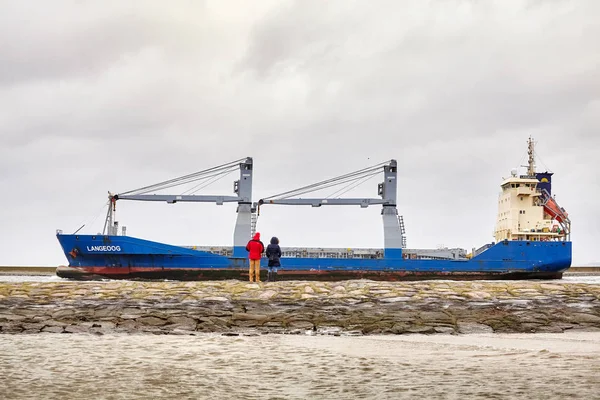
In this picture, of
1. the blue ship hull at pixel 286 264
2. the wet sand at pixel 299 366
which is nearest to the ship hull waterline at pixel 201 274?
the blue ship hull at pixel 286 264

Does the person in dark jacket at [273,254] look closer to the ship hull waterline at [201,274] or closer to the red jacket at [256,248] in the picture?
the red jacket at [256,248]

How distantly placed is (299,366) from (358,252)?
114 ft

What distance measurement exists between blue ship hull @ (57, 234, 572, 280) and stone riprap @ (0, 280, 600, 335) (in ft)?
77.7

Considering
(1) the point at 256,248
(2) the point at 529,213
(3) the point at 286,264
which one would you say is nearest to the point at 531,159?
(2) the point at 529,213

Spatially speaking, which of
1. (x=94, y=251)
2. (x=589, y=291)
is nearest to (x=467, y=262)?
(x=94, y=251)

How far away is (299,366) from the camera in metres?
7.26

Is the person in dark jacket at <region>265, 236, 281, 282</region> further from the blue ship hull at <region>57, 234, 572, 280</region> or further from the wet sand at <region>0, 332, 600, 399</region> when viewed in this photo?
the blue ship hull at <region>57, 234, 572, 280</region>

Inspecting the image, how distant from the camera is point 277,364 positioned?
7.38 metres

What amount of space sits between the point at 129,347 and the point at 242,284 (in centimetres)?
548

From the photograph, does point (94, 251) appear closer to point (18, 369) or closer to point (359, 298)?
point (359, 298)

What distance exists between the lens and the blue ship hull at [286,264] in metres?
37.6

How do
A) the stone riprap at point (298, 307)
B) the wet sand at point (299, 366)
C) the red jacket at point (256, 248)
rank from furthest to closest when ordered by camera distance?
the red jacket at point (256, 248) → the stone riprap at point (298, 307) → the wet sand at point (299, 366)

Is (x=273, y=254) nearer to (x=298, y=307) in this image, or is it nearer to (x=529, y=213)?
(x=298, y=307)

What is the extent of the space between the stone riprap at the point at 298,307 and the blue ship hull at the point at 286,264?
23.7 meters
